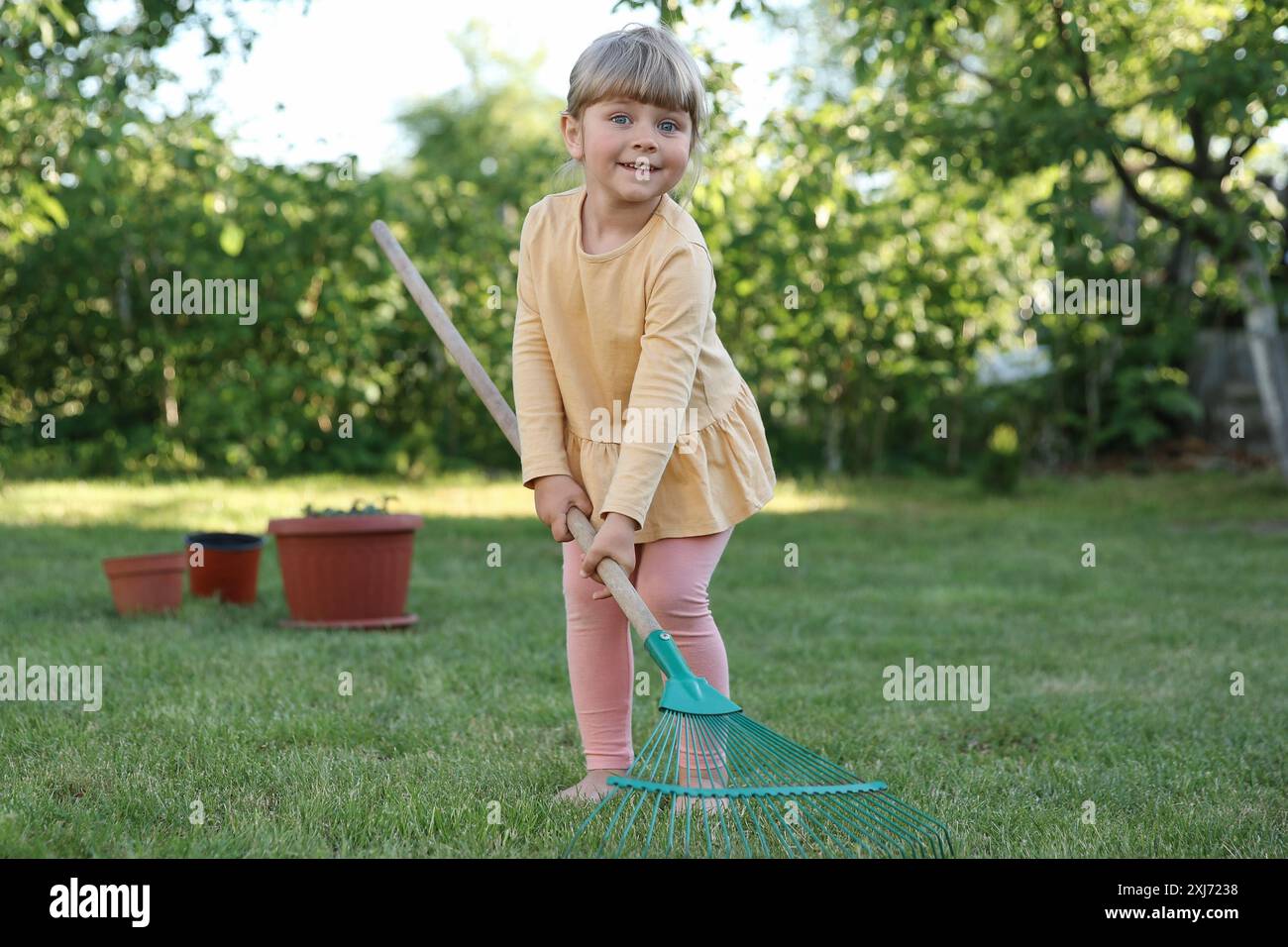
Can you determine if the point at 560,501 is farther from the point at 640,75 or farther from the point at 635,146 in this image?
the point at 640,75

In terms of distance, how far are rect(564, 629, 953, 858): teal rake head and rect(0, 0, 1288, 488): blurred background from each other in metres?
4.57

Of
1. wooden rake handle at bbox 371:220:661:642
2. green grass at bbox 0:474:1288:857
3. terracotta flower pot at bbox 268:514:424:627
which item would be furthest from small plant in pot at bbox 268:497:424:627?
wooden rake handle at bbox 371:220:661:642

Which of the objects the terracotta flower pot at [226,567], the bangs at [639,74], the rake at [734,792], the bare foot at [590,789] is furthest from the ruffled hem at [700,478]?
the terracotta flower pot at [226,567]

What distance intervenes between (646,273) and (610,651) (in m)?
0.75

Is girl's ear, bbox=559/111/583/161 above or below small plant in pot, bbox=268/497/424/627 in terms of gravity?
above

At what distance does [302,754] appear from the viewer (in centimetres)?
279

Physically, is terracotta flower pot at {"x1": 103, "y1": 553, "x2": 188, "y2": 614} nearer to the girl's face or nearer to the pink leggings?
the pink leggings

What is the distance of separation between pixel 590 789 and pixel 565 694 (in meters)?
0.99

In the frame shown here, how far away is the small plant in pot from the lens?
172 inches

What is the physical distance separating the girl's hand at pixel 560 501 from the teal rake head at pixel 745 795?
0.32 m

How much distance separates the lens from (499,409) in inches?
107

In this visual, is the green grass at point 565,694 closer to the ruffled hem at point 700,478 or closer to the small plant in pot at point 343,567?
the small plant in pot at point 343,567

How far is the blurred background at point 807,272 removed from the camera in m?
7.01
